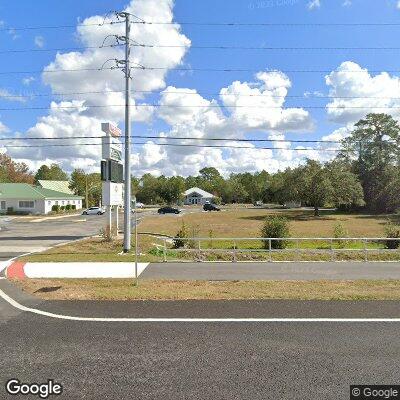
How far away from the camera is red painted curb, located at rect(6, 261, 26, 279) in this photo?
498 inches

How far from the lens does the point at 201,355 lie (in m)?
6.01

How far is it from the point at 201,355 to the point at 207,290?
4398 mm

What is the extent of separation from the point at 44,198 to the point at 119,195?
4191cm

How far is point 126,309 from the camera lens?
338 inches

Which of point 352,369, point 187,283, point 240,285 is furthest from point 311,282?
point 352,369

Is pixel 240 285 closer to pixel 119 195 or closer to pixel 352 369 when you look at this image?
pixel 352 369

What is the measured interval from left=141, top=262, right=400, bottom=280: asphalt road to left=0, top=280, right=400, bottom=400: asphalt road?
411 centimetres

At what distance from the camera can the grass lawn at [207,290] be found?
9.66 metres

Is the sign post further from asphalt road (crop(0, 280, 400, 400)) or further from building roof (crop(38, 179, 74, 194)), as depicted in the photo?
building roof (crop(38, 179, 74, 194))

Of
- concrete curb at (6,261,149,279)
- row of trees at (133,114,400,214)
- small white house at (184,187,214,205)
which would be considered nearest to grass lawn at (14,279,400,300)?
concrete curb at (6,261,149,279)

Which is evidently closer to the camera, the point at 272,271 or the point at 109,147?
the point at 272,271

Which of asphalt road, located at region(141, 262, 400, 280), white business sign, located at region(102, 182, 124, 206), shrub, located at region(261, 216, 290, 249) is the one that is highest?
white business sign, located at region(102, 182, 124, 206)

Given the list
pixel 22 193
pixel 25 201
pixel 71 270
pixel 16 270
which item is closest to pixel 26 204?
pixel 25 201

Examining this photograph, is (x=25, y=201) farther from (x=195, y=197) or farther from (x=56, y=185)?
(x=195, y=197)
